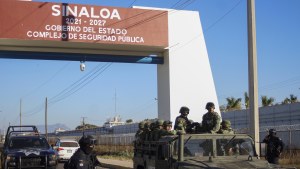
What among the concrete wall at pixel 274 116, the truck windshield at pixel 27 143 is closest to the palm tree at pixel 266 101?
the concrete wall at pixel 274 116

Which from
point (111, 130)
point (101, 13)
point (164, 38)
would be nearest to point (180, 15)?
point (164, 38)

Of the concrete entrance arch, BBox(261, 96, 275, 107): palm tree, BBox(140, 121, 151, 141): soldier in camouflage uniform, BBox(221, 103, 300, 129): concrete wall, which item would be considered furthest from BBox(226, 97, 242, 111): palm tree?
BBox(140, 121, 151, 141): soldier in camouflage uniform

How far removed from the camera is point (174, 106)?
85.3 ft

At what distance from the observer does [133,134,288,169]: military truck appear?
855cm

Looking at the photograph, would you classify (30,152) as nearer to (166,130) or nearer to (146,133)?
(146,133)

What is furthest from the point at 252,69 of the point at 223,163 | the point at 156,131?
the point at 223,163

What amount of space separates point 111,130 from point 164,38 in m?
44.5

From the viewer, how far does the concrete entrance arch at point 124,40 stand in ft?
79.0

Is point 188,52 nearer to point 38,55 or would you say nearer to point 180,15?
point 180,15

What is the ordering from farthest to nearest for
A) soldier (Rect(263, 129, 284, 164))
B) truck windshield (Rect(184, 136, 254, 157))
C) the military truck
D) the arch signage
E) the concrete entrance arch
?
1. the concrete entrance arch
2. the arch signage
3. soldier (Rect(263, 129, 284, 164))
4. truck windshield (Rect(184, 136, 254, 157))
5. the military truck

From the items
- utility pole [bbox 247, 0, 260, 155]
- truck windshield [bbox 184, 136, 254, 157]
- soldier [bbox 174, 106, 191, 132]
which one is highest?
utility pole [bbox 247, 0, 260, 155]

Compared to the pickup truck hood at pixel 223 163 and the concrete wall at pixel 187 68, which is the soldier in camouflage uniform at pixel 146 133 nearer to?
the pickup truck hood at pixel 223 163

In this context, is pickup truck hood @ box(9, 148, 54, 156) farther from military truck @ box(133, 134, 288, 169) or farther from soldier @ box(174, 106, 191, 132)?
military truck @ box(133, 134, 288, 169)

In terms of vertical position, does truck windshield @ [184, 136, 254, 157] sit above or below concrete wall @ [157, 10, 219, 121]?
below
